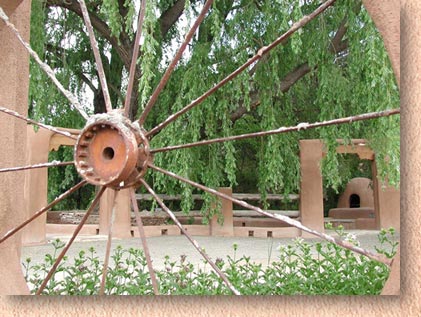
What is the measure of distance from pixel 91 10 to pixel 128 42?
0.57m

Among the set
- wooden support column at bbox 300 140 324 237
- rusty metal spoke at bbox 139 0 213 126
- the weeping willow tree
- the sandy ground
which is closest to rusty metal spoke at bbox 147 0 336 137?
rusty metal spoke at bbox 139 0 213 126

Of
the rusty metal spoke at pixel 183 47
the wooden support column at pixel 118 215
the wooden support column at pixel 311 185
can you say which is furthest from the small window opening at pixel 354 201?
the rusty metal spoke at pixel 183 47

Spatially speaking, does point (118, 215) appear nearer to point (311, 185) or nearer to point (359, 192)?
point (311, 185)

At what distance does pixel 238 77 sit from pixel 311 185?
267cm

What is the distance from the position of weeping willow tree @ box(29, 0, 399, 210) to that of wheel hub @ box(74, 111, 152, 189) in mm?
2247

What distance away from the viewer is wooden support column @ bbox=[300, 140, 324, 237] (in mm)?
6480

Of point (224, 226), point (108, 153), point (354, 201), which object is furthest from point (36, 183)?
point (354, 201)

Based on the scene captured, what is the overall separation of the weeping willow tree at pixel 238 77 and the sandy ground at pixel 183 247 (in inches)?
23.1

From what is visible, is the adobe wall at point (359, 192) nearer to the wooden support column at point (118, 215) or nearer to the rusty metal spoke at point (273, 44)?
the wooden support column at point (118, 215)

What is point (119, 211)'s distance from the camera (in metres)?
6.33

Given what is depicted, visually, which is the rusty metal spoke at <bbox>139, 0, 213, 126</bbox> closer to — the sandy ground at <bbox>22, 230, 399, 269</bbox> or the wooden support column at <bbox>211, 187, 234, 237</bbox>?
the sandy ground at <bbox>22, 230, 399, 269</bbox>

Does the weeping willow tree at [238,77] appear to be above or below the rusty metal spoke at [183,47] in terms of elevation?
above

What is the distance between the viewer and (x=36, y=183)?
5695 mm

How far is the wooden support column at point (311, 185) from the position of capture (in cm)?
648
